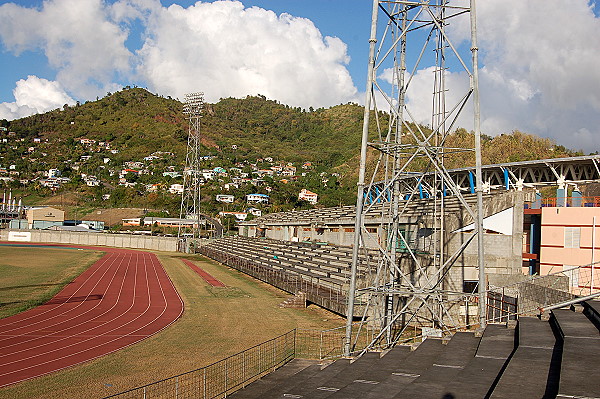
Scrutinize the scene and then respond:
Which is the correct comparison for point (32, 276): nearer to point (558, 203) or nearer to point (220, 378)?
point (220, 378)

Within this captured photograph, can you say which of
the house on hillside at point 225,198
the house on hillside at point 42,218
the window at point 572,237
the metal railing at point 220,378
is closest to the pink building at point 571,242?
the window at point 572,237

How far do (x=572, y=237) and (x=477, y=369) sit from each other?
15106 millimetres

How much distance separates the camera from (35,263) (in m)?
43.5

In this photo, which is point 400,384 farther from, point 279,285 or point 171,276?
point 171,276

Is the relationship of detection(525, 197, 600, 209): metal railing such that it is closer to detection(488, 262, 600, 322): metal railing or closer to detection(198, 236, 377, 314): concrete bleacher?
detection(488, 262, 600, 322): metal railing

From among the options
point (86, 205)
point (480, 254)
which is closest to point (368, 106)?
point (480, 254)

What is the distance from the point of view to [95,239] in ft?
243

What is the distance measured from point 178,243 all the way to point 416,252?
55619mm

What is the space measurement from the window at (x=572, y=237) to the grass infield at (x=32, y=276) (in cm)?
2289

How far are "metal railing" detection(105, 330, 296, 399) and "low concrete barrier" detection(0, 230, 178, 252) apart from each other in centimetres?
5739

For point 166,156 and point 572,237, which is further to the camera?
point 166,156

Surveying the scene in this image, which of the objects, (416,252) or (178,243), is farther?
(178,243)

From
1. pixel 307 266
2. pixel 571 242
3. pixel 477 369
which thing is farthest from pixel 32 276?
pixel 477 369

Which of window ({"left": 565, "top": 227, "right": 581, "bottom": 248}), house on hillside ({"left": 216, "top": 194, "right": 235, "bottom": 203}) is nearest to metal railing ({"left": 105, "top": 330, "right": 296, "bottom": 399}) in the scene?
window ({"left": 565, "top": 227, "right": 581, "bottom": 248})
